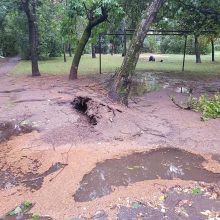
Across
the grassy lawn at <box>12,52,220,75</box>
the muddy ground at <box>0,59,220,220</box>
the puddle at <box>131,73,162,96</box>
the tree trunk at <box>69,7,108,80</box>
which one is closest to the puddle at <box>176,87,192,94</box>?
the puddle at <box>131,73,162,96</box>

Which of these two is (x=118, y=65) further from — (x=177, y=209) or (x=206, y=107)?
(x=177, y=209)

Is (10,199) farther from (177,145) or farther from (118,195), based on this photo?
(177,145)

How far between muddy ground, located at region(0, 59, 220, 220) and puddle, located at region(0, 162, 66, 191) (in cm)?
1

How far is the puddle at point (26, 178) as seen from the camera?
Answer: 4977 millimetres

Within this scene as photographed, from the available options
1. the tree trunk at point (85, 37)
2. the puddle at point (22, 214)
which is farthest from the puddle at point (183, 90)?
the puddle at point (22, 214)

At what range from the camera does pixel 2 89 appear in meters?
11.6

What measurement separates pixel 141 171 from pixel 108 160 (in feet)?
1.99

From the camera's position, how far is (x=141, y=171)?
5371 millimetres

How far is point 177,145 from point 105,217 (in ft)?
9.08

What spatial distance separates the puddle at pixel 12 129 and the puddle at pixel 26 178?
1615 millimetres

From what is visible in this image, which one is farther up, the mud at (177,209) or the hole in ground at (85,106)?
the hole in ground at (85,106)

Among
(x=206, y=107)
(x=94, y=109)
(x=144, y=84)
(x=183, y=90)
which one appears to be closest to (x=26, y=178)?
(x=94, y=109)

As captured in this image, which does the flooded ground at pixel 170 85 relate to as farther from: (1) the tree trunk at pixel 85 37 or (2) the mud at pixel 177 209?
(2) the mud at pixel 177 209

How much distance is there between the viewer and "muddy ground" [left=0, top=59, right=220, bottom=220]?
14.2 feet
